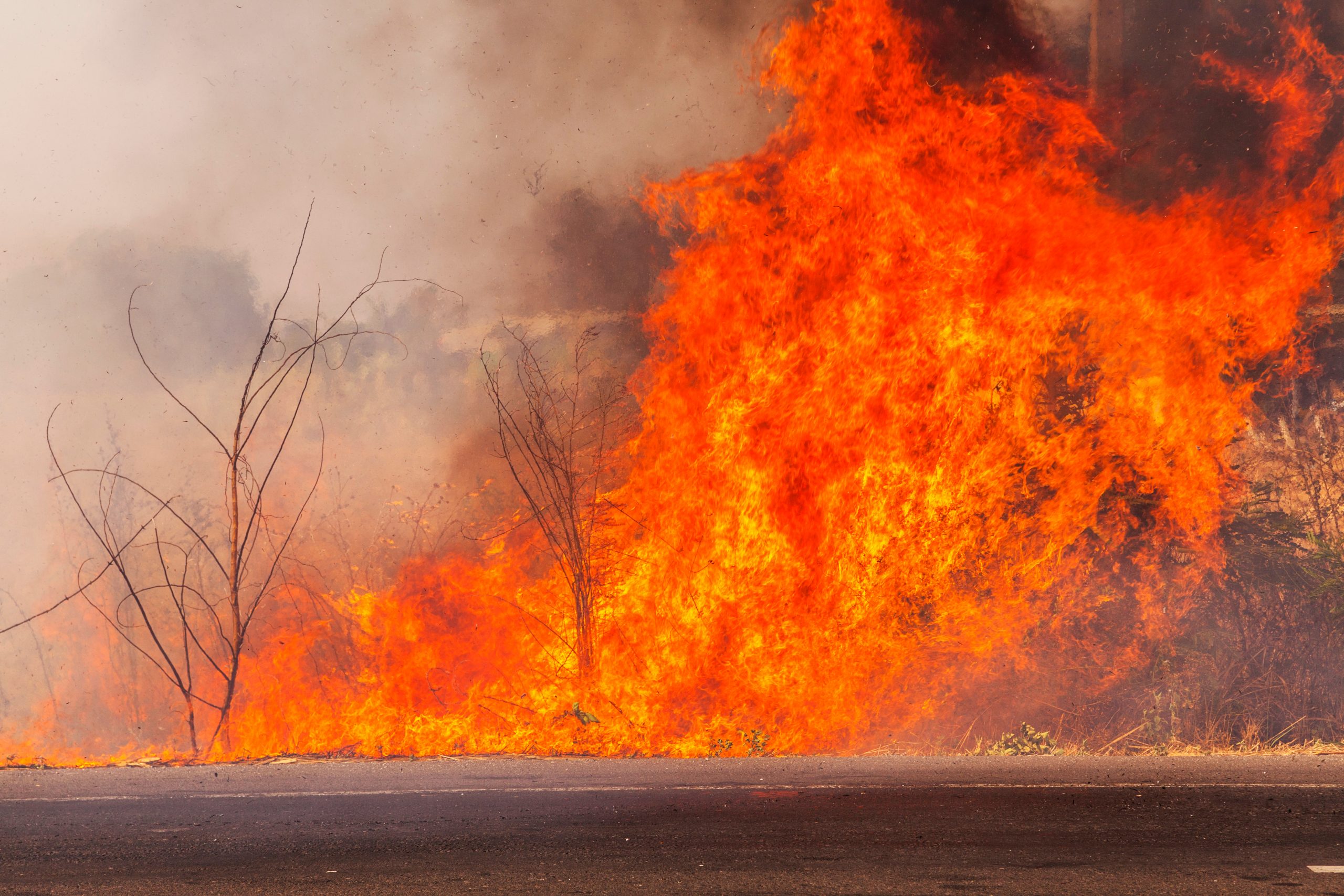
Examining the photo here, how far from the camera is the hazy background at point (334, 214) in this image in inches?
412

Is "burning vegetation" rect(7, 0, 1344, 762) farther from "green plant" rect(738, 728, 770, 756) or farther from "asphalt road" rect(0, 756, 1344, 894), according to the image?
"asphalt road" rect(0, 756, 1344, 894)

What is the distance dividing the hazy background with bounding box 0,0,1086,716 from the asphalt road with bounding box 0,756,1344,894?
498 cm

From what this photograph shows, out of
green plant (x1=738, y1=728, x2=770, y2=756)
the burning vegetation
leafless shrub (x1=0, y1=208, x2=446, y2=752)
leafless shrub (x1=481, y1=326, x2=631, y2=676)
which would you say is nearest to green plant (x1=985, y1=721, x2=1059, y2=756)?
the burning vegetation

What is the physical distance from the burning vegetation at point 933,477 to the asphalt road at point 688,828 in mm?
1146

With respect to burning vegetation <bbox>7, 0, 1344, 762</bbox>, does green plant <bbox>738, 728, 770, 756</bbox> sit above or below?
below

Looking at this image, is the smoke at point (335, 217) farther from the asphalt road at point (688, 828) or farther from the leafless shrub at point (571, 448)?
the asphalt road at point (688, 828)

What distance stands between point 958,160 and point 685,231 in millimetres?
2688

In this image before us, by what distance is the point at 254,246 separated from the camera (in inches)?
434

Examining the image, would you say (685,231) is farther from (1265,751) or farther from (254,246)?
(1265,751)

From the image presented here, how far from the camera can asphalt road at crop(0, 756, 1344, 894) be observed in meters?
4.33

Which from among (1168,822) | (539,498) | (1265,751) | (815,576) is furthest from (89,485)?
(1265,751)

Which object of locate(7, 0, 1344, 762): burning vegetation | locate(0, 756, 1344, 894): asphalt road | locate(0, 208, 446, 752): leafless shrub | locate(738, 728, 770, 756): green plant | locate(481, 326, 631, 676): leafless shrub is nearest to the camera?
locate(0, 756, 1344, 894): asphalt road

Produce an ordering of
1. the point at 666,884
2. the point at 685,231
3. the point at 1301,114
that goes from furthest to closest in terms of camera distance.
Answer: the point at 685,231, the point at 1301,114, the point at 666,884

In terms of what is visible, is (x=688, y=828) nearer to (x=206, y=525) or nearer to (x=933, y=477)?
(x=933, y=477)
